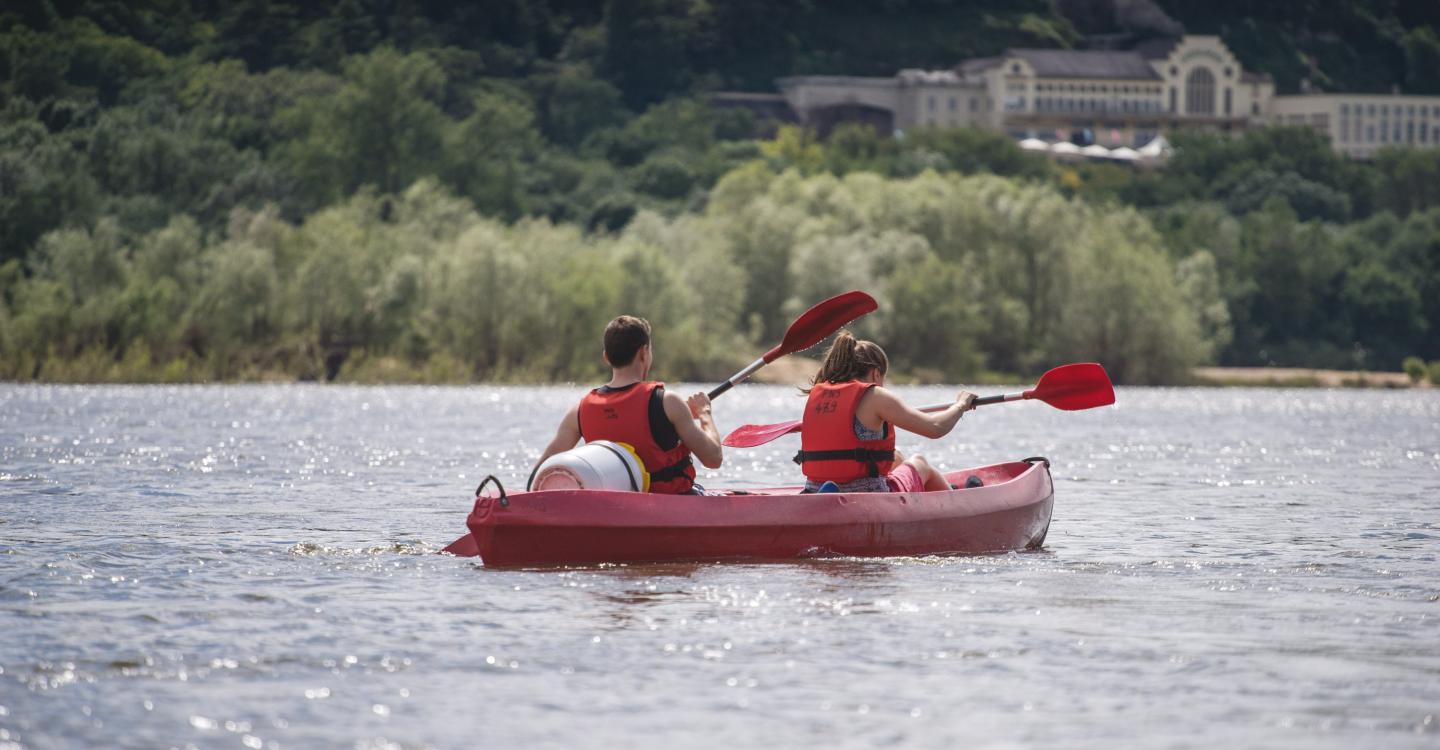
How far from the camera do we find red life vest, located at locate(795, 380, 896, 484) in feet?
42.7

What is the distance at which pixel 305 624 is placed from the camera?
1012 cm

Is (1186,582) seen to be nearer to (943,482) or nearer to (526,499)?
(943,482)

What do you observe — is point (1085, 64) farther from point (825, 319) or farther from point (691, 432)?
point (691, 432)

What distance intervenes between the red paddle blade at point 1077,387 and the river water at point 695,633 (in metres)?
1.00

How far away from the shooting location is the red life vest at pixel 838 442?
42.7ft

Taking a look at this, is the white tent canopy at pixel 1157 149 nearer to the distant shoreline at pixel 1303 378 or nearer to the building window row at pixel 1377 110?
the building window row at pixel 1377 110

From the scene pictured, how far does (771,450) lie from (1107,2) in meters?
159

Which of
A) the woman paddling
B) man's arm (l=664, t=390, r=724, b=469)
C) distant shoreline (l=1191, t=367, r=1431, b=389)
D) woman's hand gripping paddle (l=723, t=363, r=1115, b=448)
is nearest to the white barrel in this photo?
man's arm (l=664, t=390, r=724, b=469)

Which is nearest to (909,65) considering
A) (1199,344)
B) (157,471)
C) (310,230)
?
(1199,344)

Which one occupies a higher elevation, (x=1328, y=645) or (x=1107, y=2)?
(x=1107, y=2)

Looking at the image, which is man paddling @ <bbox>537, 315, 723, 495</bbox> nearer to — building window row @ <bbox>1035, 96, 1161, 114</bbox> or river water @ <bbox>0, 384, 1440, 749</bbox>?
river water @ <bbox>0, 384, 1440, 749</bbox>

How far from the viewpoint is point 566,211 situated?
94812mm

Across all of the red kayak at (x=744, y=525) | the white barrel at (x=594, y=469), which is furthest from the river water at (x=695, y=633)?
the white barrel at (x=594, y=469)

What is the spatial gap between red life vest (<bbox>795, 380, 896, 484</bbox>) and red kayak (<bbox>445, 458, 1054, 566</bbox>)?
0.87 feet
